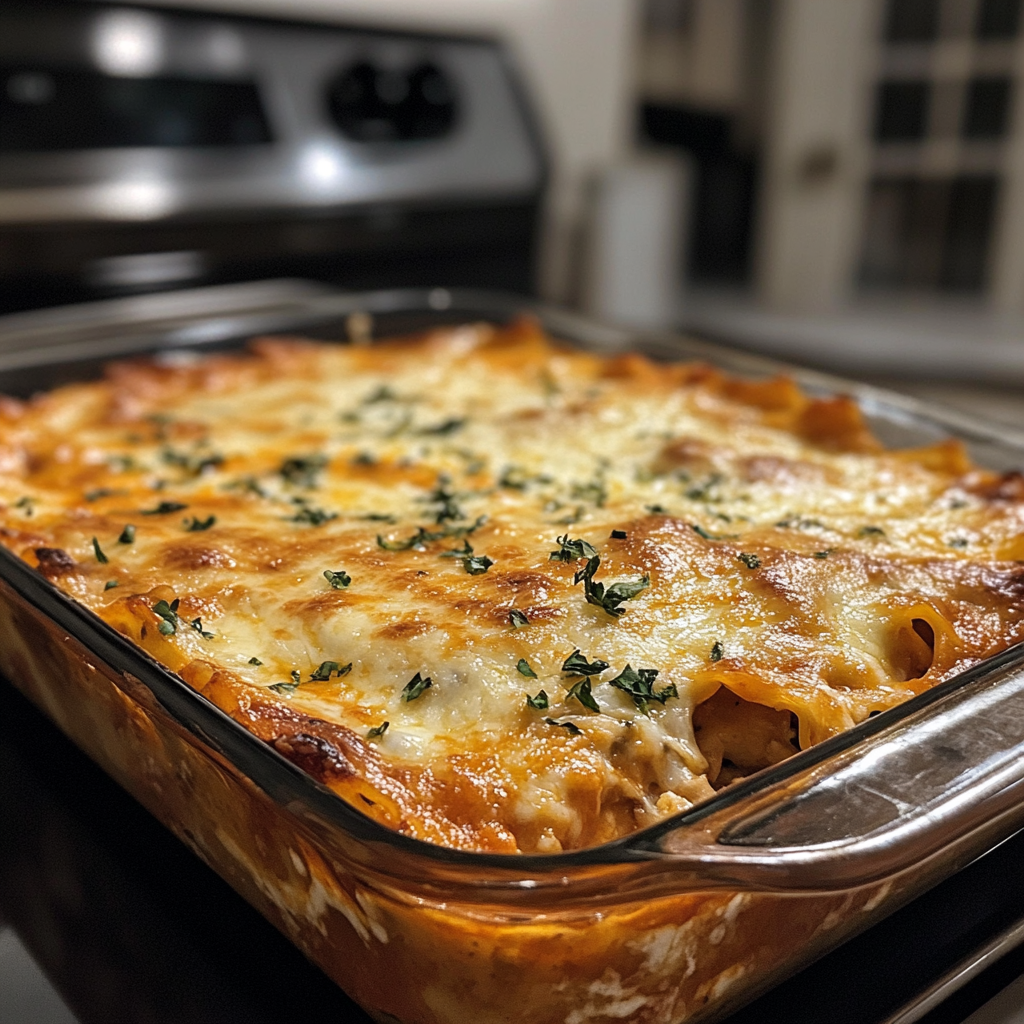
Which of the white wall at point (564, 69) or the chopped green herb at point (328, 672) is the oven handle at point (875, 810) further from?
the white wall at point (564, 69)

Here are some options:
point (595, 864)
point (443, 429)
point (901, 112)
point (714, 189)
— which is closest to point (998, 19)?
point (901, 112)

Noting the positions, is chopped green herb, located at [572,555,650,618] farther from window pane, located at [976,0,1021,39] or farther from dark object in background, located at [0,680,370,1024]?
window pane, located at [976,0,1021,39]

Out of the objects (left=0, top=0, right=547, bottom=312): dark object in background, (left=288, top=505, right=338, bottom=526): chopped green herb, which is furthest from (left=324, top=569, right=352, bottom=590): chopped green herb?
(left=0, top=0, right=547, bottom=312): dark object in background

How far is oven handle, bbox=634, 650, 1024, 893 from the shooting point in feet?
1.54

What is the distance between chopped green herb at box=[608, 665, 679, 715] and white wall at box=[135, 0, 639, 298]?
5.48 feet

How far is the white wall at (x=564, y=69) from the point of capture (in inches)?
86.3

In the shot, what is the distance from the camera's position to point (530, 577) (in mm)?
797

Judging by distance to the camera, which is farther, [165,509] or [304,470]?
[304,470]

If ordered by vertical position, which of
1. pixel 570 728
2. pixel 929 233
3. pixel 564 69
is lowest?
pixel 929 233

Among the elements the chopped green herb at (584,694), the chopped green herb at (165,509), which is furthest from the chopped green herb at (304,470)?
the chopped green herb at (584,694)

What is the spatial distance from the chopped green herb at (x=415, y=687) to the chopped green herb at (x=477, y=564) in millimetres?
148

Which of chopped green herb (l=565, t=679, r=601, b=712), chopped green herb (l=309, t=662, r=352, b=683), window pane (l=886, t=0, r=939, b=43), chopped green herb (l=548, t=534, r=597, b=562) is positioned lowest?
chopped green herb (l=309, t=662, r=352, b=683)

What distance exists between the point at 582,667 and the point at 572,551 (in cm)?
16

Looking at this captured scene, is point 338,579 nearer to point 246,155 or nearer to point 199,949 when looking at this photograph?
point 199,949
